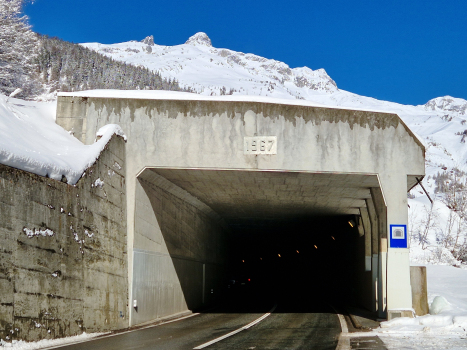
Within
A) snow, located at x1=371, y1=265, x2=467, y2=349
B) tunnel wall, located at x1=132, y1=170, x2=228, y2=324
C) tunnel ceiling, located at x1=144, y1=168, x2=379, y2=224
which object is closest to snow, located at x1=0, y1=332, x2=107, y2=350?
tunnel wall, located at x1=132, y1=170, x2=228, y2=324

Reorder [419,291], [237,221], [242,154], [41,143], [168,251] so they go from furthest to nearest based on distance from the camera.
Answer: [237,221] < [168,251] < [419,291] < [242,154] < [41,143]

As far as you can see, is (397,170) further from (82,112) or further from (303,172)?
(82,112)

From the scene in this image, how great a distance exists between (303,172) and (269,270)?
48423mm

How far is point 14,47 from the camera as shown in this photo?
101ft

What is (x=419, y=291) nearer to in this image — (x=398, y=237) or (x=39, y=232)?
(x=398, y=237)

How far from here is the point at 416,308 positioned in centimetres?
1712

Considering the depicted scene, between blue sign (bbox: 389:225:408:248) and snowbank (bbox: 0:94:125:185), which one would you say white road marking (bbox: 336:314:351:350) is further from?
snowbank (bbox: 0:94:125:185)

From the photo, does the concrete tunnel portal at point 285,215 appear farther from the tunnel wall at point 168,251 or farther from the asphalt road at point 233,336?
the asphalt road at point 233,336

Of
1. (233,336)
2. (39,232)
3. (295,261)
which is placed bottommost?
(295,261)

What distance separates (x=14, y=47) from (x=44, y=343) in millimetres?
25123

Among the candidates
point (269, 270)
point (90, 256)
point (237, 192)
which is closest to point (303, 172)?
point (237, 192)

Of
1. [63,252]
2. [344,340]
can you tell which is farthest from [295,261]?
[63,252]

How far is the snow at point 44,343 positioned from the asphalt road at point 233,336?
17.1 inches

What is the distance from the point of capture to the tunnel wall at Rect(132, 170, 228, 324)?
17.0m
